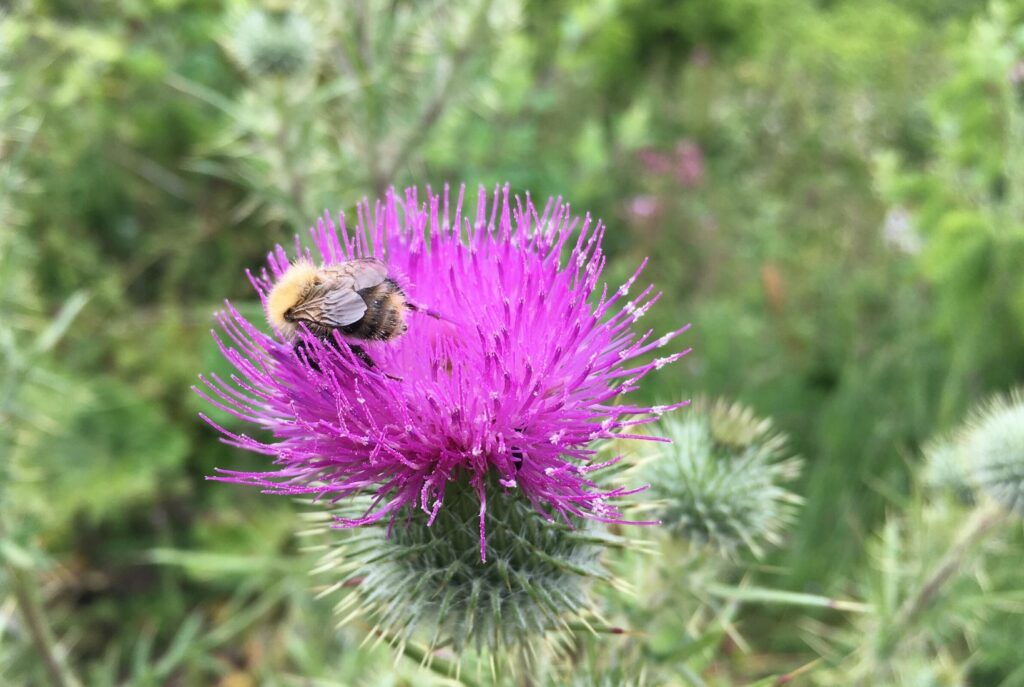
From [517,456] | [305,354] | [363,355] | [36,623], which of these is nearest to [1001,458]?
[517,456]

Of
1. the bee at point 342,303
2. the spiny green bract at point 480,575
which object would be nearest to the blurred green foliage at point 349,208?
the spiny green bract at point 480,575

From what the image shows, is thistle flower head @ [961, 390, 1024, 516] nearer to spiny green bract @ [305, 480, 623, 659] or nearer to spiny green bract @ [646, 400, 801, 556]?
spiny green bract @ [646, 400, 801, 556]

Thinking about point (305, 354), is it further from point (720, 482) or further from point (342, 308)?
point (720, 482)

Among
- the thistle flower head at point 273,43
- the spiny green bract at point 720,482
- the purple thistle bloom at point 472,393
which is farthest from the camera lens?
the thistle flower head at point 273,43

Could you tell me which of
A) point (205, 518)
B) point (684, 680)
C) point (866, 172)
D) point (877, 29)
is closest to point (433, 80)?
point (205, 518)

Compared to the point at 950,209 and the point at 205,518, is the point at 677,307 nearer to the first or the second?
the point at 950,209

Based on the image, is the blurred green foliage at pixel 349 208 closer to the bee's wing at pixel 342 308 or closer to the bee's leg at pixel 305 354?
the bee's leg at pixel 305 354
